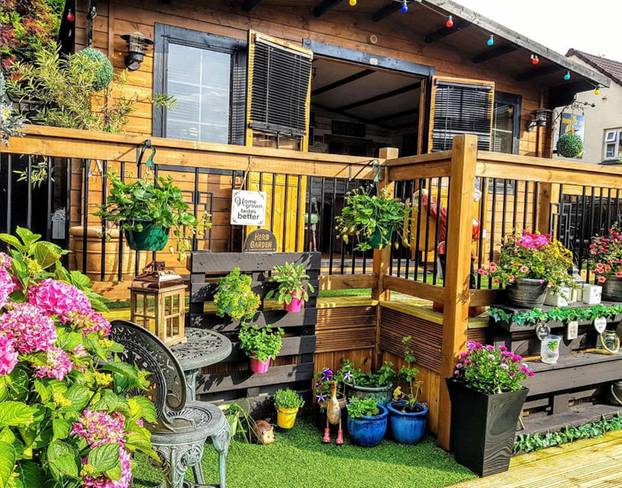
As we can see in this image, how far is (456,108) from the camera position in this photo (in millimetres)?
6422

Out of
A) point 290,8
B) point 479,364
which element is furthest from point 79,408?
point 290,8

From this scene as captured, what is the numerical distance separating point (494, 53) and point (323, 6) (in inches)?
91.2

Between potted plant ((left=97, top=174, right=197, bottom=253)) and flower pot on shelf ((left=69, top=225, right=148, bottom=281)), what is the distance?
39.6 inches

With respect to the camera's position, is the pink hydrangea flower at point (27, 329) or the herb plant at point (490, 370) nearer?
the pink hydrangea flower at point (27, 329)

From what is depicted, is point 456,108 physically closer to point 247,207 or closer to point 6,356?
point 247,207

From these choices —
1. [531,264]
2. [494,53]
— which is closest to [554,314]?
[531,264]

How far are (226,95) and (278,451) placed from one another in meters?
3.62

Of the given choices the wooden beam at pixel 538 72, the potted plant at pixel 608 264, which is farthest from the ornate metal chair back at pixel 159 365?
the wooden beam at pixel 538 72

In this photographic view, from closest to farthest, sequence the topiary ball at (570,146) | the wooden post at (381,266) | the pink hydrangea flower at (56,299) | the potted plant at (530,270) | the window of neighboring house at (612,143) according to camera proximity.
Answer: the pink hydrangea flower at (56,299)
the potted plant at (530,270)
the wooden post at (381,266)
the topiary ball at (570,146)
the window of neighboring house at (612,143)

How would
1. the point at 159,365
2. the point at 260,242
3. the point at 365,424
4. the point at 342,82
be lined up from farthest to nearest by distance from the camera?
1. the point at 342,82
2. the point at 260,242
3. the point at 365,424
4. the point at 159,365

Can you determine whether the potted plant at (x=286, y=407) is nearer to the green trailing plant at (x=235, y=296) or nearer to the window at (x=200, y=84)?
the green trailing plant at (x=235, y=296)

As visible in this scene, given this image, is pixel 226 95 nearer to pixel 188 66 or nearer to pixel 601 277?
pixel 188 66

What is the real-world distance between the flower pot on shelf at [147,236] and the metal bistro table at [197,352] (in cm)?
52

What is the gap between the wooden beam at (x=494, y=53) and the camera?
20.9 feet
